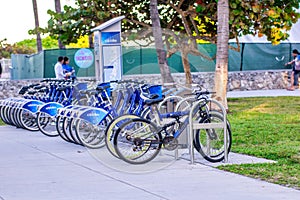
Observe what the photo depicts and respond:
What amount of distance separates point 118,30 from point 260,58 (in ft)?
51.0

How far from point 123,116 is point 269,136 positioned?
12.2 feet

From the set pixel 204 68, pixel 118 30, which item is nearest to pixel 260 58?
pixel 204 68

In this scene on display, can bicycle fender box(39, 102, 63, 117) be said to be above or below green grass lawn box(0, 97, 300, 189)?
above

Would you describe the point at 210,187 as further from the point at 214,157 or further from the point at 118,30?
the point at 118,30

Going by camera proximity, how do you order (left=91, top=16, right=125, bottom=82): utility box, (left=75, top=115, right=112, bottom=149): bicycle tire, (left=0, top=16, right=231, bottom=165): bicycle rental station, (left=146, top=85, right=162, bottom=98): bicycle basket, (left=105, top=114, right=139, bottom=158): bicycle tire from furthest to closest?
(left=91, top=16, right=125, bottom=82): utility box → (left=146, top=85, right=162, bottom=98): bicycle basket → (left=75, top=115, right=112, bottom=149): bicycle tire → (left=105, top=114, right=139, bottom=158): bicycle tire → (left=0, top=16, right=231, bottom=165): bicycle rental station

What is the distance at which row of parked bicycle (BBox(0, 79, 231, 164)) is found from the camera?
428 inches

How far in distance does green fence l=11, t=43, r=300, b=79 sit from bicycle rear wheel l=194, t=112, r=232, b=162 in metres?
15.2

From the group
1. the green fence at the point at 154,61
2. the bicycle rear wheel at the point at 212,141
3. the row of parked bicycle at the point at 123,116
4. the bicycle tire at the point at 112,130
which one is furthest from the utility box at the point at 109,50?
the green fence at the point at 154,61

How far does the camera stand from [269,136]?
46.1 ft

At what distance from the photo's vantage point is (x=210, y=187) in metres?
8.93

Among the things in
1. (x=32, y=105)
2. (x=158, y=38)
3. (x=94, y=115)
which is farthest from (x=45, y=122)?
(x=158, y=38)

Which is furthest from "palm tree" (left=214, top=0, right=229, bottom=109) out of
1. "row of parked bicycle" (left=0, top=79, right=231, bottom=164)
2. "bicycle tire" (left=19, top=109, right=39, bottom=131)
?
"bicycle tire" (left=19, top=109, right=39, bottom=131)

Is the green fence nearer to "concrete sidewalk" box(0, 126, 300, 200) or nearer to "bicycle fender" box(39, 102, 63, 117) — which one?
"bicycle fender" box(39, 102, 63, 117)

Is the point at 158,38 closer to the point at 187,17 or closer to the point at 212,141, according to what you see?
the point at 187,17
